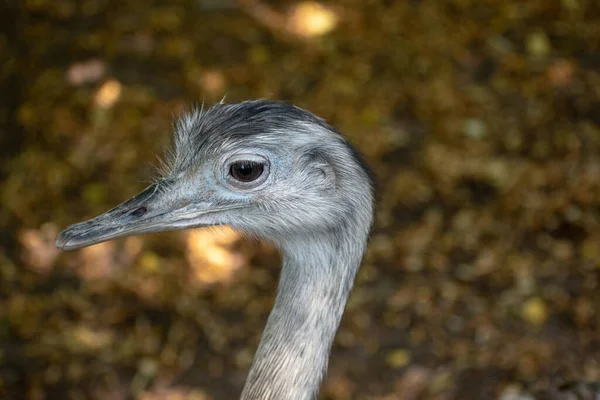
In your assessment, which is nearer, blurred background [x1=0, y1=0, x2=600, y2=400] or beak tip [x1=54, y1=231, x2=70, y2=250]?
beak tip [x1=54, y1=231, x2=70, y2=250]

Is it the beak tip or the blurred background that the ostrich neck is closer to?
the beak tip

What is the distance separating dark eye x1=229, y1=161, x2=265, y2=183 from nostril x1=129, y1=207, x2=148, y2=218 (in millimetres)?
235

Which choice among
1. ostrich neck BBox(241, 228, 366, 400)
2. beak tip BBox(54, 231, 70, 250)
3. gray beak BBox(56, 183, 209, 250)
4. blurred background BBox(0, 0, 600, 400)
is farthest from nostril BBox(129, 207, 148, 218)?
blurred background BBox(0, 0, 600, 400)

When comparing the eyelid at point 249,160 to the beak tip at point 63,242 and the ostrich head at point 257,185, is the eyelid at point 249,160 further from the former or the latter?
the beak tip at point 63,242

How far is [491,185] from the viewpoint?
4074mm

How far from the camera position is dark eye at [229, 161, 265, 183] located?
1.98m

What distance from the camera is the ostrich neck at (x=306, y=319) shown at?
1.95 m

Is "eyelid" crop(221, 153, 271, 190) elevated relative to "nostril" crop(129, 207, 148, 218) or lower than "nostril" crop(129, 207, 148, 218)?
elevated

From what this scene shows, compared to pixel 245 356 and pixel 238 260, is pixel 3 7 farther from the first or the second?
pixel 245 356

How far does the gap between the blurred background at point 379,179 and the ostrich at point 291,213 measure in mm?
1188

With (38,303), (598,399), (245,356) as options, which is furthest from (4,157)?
(598,399)

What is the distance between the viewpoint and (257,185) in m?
2.01

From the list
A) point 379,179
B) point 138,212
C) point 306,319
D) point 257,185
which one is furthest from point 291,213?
point 379,179

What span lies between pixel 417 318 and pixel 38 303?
167 centimetres
